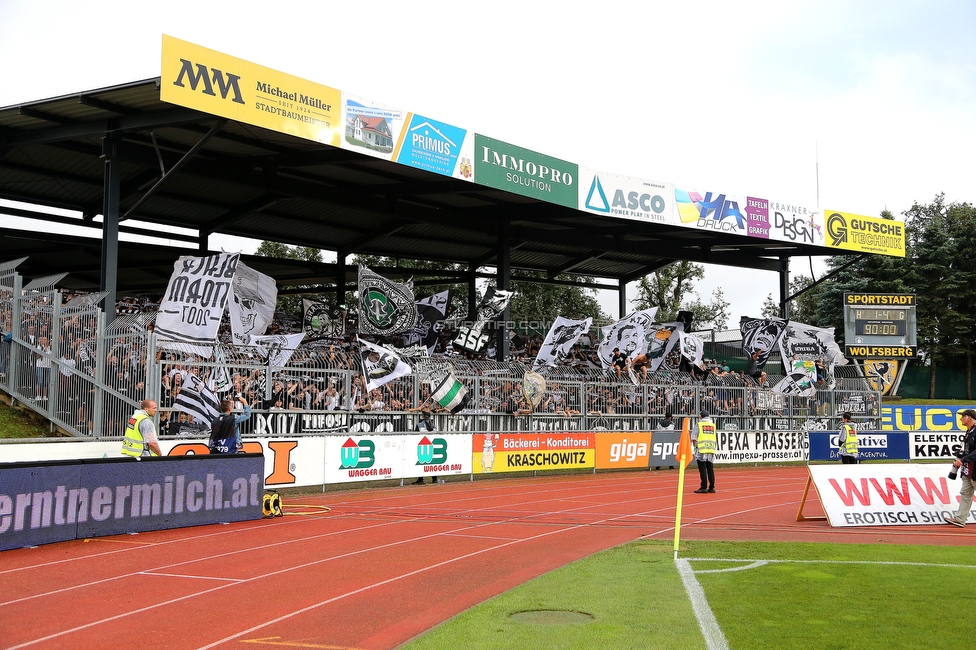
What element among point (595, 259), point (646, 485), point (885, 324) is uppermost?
point (595, 259)

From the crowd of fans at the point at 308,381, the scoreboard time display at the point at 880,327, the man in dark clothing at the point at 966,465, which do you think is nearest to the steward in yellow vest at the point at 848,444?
the crowd of fans at the point at 308,381

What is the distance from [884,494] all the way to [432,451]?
11.9 meters

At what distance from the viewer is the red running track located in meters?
8.29

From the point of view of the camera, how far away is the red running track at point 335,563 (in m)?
8.29

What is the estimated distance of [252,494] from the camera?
53.9ft

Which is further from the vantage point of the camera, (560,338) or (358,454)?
(560,338)

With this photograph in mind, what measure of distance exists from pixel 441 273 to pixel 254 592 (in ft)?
109

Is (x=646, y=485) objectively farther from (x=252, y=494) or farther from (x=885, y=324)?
(x=885, y=324)

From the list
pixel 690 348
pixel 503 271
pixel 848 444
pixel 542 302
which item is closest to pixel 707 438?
pixel 848 444

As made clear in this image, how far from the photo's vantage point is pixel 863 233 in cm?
3991

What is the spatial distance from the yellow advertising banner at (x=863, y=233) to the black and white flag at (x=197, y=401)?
27.9 m

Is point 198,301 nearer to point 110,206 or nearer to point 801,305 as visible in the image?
point 110,206

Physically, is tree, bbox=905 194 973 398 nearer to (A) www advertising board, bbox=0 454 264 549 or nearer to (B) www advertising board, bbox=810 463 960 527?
(B) www advertising board, bbox=810 463 960 527

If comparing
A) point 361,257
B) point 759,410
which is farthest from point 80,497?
point 361,257
